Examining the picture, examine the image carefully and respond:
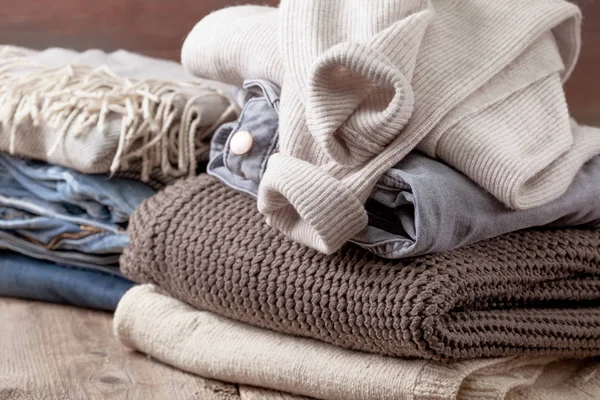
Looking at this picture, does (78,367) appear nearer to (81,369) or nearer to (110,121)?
(81,369)

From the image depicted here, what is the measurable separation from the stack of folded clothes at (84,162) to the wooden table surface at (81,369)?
0.05 metres

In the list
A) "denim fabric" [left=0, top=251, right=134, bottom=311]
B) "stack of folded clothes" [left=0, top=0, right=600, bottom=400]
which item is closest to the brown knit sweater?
"stack of folded clothes" [left=0, top=0, right=600, bottom=400]

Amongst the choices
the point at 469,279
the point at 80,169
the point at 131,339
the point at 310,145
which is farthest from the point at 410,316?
the point at 80,169

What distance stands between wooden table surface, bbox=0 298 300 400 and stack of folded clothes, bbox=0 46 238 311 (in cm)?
5

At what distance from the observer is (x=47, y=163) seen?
1020 millimetres

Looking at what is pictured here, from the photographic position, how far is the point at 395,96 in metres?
0.68

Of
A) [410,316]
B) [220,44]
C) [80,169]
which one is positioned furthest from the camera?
[80,169]

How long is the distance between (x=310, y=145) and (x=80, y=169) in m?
0.32

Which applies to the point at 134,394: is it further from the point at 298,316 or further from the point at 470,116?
the point at 470,116

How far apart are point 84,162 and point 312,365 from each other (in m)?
0.35

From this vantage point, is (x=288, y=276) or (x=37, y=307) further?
(x=37, y=307)

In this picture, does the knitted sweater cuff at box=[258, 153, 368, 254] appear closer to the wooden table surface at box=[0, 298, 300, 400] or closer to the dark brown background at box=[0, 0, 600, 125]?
the wooden table surface at box=[0, 298, 300, 400]

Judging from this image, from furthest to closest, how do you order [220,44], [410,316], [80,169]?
[80,169]
[220,44]
[410,316]

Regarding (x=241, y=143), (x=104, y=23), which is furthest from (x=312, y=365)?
(x=104, y=23)
